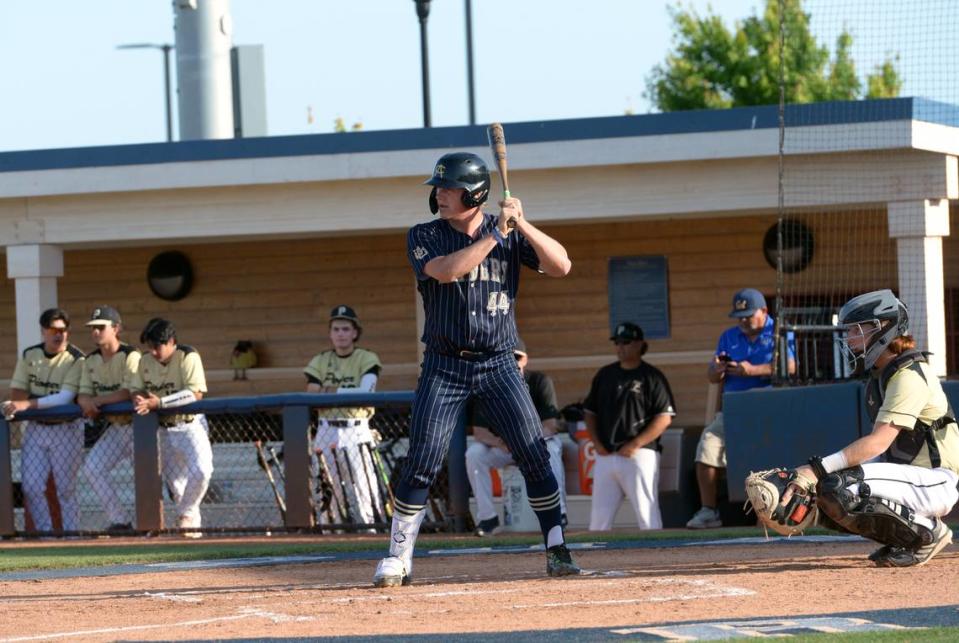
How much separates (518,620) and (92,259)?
1229 cm

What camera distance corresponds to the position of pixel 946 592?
5.93m

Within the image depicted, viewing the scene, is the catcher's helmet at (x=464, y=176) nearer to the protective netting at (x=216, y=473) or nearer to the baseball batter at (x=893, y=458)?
the baseball batter at (x=893, y=458)

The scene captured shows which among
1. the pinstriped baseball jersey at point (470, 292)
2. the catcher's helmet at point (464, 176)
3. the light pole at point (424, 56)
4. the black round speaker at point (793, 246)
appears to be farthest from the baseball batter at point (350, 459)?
the light pole at point (424, 56)

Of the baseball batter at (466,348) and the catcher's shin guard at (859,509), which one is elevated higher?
the baseball batter at (466,348)

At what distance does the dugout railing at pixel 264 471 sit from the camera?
34.4ft

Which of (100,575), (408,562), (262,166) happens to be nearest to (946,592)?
→ (408,562)

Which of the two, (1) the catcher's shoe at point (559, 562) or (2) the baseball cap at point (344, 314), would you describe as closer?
(1) the catcher's shoe at point (559, 562)

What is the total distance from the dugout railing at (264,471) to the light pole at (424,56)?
7834mm

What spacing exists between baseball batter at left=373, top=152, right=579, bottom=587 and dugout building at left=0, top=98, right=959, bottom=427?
249 inches

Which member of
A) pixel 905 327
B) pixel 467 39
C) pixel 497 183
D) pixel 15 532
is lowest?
pixel 15 532

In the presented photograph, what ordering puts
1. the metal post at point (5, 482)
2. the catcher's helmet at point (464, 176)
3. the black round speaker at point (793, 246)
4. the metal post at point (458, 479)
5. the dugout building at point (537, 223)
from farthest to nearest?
the black round speaker at point (793, 246)
the dugout building at point (537, 223)
the metal post at point (5, 482)
the metal post at point (458, 479)
the catcher's helmet at point (464, 176)

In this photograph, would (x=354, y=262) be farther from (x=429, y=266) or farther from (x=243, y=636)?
(x=243, y=636)

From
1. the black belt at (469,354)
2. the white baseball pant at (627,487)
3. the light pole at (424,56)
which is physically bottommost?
the white baseball pant at (627,487)

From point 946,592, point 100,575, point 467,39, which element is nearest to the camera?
point 946,592
